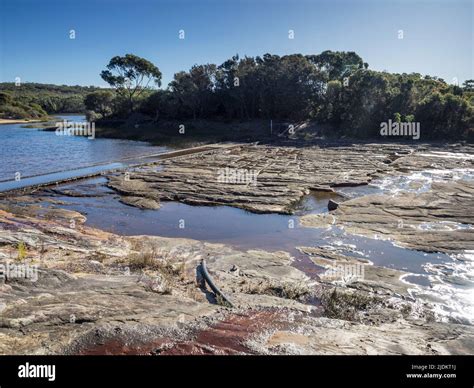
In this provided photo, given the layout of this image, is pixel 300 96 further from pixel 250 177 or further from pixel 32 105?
pixel 32 105

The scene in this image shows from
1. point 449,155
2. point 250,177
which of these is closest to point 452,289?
point 250,177

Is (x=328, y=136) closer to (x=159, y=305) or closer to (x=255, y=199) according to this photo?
(x=255, y=199)
